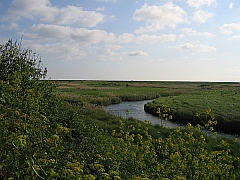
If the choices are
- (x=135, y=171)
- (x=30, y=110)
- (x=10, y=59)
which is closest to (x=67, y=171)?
(x=30, y=110)

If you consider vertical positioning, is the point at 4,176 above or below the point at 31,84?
below

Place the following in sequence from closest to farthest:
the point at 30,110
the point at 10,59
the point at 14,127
A: the point at 14,127, the point at 30,110, the point at 10,59

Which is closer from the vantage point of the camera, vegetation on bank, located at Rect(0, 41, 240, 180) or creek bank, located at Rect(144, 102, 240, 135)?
vegetation on bank, located at Rect(0, 41, 240, 180)

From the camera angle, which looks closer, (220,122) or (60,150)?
(60,150)

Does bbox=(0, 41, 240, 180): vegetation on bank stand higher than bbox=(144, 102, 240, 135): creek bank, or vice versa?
bbox=(0, 41, 240, 180): vegetation on bank

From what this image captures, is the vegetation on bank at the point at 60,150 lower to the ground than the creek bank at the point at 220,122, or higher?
higher

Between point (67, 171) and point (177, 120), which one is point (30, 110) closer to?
point (67, 171)

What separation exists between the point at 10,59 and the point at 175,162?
4551 mm

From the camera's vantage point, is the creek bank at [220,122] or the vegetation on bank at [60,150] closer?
the vegetation on bank at [60,150]

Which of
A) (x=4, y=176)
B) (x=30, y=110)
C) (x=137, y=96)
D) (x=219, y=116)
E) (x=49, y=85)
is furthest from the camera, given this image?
(x=137, y=96)

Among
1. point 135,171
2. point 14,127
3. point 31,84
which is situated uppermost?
point 31,84

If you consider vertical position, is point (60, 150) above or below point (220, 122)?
above

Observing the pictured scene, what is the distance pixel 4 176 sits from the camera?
2.31 meters

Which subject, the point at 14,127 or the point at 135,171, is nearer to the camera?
the point at 14,127
